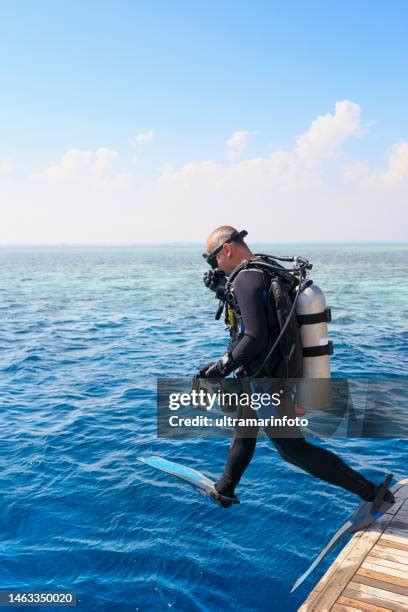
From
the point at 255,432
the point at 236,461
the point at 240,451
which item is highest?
the point at 255,432

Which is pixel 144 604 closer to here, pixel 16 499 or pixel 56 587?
pixel 56 587

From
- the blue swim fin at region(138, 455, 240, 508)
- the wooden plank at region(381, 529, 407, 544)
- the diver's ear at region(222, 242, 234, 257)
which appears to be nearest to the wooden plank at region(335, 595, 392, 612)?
the wooden plank at region(381, 529, 407, 544)

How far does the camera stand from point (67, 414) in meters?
11.2

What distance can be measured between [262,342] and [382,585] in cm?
223

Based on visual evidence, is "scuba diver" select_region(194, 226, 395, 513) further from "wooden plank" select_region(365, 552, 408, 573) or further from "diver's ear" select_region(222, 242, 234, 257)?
"wooden plank" select_region(365, 552, 408, 573)

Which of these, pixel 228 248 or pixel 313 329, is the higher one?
pixel 228 248

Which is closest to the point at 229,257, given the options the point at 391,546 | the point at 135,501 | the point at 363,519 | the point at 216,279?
the point at 216,279

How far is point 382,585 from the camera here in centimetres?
443

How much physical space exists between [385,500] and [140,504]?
3487 mm

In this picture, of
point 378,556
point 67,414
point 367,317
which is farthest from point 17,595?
point 367,317

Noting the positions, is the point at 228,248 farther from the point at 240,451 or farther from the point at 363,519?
the point at 363,519

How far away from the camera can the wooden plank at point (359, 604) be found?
4141 mm

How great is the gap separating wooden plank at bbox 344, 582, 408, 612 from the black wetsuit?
2.87 ft

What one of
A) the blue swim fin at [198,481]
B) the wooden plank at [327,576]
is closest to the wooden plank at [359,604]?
the wooden plank at [327,576]
